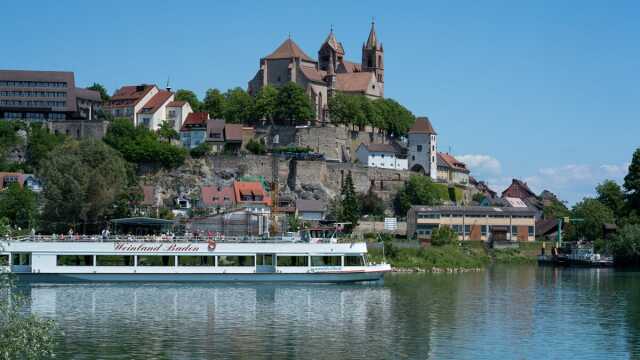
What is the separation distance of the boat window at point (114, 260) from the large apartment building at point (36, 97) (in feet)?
155

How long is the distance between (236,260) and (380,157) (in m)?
54.1

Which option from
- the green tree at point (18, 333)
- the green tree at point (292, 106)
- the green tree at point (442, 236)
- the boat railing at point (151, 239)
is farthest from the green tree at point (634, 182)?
the green tree at point (18, 333)

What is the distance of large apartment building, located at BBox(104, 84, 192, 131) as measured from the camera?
109 meters

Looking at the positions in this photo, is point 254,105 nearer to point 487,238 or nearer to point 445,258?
point 487,238

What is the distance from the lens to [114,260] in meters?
61.1

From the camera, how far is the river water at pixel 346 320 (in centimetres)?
3703

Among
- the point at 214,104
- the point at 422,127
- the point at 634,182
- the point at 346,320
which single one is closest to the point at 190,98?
the point at 214,104

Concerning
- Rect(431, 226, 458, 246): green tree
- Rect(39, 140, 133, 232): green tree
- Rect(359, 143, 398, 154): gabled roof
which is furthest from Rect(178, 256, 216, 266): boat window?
Rect(359, 143, 398, 154): gabled roof

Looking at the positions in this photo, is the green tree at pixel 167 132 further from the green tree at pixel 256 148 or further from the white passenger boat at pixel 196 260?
the white passenger boat at pixel 196 260

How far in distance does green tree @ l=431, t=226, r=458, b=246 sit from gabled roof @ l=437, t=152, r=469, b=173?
3098 cm

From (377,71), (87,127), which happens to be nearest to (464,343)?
(87,127)

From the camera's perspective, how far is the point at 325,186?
10381 cm

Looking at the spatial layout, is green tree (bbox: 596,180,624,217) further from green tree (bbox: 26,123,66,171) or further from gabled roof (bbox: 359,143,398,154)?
green tree (bbox: 26,123,66,171)

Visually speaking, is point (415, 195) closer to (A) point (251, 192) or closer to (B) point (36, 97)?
(A) point (251, 192)
